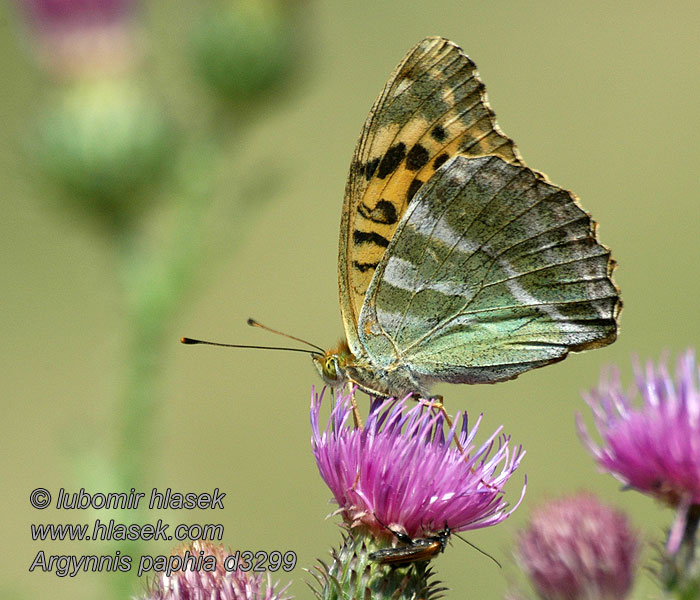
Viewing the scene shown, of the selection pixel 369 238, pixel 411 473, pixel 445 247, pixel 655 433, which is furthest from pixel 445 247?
pixel 655 433

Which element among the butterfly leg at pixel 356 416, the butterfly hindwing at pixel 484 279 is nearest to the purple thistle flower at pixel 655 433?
the butterfly hindwing at pixel 484 279

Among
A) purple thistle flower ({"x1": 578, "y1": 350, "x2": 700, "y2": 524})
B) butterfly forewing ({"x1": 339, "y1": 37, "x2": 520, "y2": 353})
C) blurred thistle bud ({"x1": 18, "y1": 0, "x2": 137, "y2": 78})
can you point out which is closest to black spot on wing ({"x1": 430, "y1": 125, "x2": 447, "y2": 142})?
butterfly forewing ({"x1": 339, "y1": 37, "x2": 520, "y2": 353})

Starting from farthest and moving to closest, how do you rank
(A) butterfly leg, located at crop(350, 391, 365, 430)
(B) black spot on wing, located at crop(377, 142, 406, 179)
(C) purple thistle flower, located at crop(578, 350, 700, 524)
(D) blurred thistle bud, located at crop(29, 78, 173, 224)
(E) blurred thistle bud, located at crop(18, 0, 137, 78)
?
(E) blurred thistle bud, located at crop(18, 0, 137, 78)
(D) blurred thistle bud, located at crop(29, 78, 173, 224)
(B) black spot on wing, located at crop(377, 142, 406, 179)
(A) butterfly leg, located at crop(350, 391, 365, 430)
(C) purple thistle flower, located at crop(578, 350, 700, 524)

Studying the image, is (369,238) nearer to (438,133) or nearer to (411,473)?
(438,133)

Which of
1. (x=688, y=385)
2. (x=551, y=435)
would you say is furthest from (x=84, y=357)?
(x=688, y=385)

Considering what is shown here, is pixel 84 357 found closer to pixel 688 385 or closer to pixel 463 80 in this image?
pixel 463 80

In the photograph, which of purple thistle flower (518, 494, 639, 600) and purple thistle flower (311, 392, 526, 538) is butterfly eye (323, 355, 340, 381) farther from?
purple thistle flower (518, 494, 639, 600)
